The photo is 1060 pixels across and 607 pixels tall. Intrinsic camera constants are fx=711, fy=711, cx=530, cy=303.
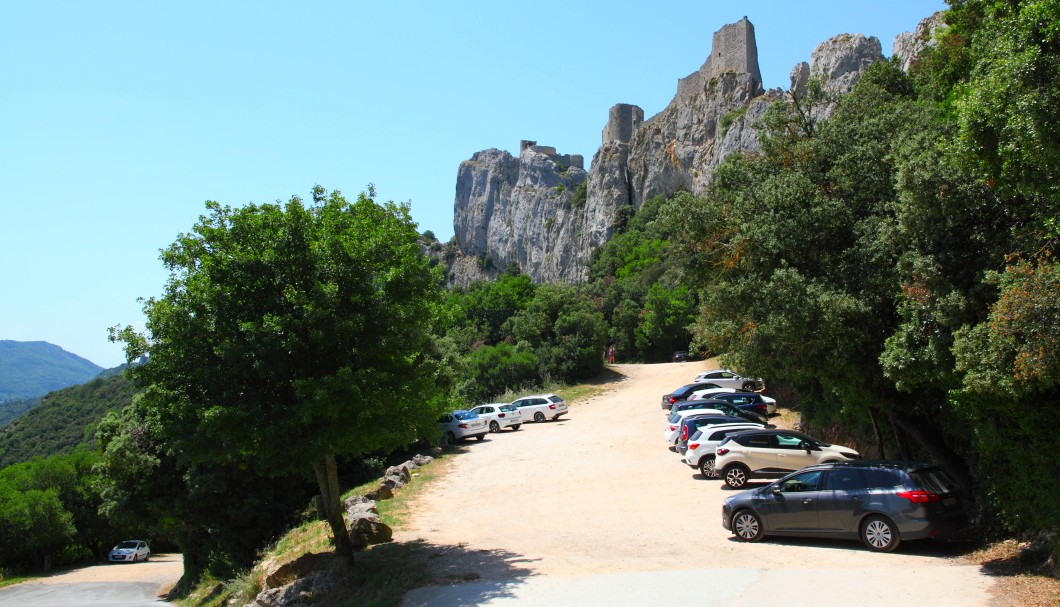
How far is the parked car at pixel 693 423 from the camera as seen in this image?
949 inches

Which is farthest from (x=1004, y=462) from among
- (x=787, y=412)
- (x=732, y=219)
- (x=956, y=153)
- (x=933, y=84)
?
(x=787, y=412)

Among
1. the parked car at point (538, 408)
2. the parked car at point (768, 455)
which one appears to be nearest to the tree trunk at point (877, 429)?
A: the parked car at point (768, 455)

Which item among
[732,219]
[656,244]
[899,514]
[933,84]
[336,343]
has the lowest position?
[899,514]

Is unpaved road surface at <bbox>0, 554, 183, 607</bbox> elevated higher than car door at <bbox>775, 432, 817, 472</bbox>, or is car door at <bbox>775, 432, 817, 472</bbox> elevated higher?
car door at <bbox>775, 432, 817, 472</bbox>

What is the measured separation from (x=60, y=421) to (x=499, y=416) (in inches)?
2966

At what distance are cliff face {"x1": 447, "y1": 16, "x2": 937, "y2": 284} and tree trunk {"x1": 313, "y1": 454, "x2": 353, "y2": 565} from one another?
146 ft

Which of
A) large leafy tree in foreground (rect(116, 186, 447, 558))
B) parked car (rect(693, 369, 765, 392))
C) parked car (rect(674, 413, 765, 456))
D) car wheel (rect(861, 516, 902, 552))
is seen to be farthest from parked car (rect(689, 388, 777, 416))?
large leafy tree in foreground (rect(116, 186, 447, 558))

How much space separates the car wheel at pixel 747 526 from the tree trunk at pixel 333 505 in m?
7.17

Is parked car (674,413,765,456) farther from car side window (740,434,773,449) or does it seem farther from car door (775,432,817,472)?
car door (775,432,817,472)

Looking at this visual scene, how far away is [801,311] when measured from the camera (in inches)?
530

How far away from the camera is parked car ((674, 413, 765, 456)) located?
79.1ft

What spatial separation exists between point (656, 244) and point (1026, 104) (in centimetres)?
7469

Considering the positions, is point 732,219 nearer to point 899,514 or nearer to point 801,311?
point 801,311

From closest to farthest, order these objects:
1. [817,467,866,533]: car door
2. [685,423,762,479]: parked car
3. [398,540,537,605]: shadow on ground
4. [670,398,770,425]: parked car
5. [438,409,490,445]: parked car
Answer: [398,540,537,605]: shadow on ground < [817,467,866,533]: car door < [685,423,762,479]: parked car < [670,398,770,425]: parked car < [438,409,490,445]: parked car
